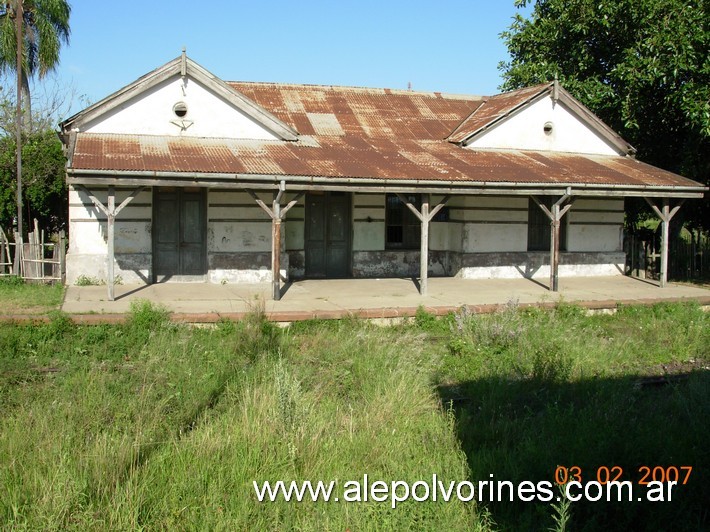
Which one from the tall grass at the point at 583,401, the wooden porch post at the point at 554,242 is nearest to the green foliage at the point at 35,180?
the tall grass at the point at 583,401

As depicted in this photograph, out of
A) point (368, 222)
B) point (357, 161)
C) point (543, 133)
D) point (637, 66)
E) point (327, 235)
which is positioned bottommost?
point (327, 235)

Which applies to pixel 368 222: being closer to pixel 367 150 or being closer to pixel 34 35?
pixel 367 150

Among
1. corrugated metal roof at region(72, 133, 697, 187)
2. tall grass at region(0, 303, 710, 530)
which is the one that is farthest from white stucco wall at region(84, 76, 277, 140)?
tall grass at region(0, 303, 710, 530)

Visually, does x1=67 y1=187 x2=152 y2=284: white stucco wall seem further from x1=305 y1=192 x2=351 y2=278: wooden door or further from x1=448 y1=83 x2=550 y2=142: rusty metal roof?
x1=448 y1=83 x2=550 y2=142: rusty metal roof

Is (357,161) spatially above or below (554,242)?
above

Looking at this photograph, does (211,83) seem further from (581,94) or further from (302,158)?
(581,94)

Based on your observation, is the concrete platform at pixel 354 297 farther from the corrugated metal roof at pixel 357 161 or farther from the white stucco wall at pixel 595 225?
the corrugated metal roof at pixel 357 161

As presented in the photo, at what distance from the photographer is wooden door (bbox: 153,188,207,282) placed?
14781 millimetres

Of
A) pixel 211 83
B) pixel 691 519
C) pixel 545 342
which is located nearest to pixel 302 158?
pixel 211 83

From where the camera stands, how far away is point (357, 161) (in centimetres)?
Result: 1398

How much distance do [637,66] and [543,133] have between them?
271 centimetres

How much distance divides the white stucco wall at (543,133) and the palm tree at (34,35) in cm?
1745
